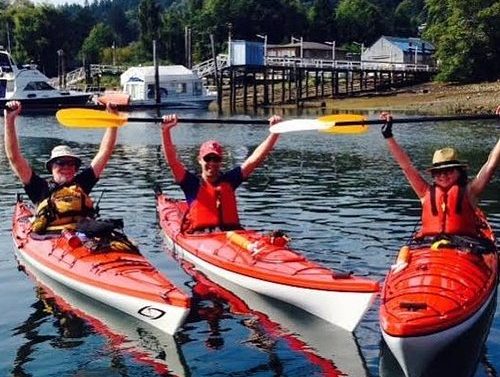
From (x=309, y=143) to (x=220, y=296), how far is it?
2006cm

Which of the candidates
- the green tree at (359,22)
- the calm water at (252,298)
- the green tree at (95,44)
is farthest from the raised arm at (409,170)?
the green tree at (359,22)

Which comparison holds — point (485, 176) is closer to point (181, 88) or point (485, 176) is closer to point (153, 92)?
point (181, 88)

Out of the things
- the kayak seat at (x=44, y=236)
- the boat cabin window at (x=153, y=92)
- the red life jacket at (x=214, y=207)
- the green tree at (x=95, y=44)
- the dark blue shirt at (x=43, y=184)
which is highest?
the green tree at (x=95, y=44)

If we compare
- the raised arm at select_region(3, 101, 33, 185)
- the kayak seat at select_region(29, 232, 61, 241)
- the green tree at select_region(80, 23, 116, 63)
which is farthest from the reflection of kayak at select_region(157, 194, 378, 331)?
the green tree at select_region(80, 23, 116, 63)

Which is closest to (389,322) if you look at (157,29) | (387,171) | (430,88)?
(387,171)

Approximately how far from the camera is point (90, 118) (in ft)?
35.1

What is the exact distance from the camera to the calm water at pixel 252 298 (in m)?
7.71

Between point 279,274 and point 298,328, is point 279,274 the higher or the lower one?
the higher one

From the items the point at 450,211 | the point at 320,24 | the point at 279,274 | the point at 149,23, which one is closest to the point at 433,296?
the point at 450,211

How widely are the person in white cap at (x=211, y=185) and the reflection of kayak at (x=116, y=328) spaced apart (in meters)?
2.08

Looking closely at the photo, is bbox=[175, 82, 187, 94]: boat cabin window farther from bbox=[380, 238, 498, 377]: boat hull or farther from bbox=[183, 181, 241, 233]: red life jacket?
bbox=[380, 238, 498, 377]: boat hull

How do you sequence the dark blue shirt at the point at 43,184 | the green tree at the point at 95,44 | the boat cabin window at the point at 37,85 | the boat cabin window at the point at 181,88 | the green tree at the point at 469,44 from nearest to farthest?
the dark blue shirt at the point at 43,184, the boat cabin window at the point at 37,85, the green tree at the point at 469,44, the boat cabin window at the point at 181,88, the green tree at the point at 95,44

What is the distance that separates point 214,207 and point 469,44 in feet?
168

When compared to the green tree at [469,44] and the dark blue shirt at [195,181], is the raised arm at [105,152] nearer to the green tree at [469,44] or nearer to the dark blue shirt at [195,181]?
the dark blue shirt at [195,181]
